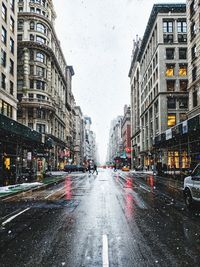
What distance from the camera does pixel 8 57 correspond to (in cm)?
3838

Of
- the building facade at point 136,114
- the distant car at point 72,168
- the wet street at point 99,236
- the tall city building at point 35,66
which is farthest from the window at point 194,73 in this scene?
the building facade at point 136,114

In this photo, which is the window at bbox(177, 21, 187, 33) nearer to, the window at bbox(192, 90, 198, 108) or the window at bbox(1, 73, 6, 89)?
the window at bbox(192, 90, 198, 108)

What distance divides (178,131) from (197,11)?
1941 cm

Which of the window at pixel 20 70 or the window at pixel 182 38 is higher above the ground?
the window at pixel 182 38

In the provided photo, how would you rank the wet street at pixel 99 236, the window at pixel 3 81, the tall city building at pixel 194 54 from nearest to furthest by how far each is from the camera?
the wet street at pixel 99 236
the window at pixel 3 81
the tall city building at pixel 194 54

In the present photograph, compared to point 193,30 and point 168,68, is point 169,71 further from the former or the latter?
point 193,30

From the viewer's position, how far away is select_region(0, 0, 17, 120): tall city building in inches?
1428

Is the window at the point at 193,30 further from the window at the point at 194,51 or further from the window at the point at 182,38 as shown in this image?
the window at the point at 182,38

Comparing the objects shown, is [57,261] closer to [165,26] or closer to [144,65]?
[165,26]

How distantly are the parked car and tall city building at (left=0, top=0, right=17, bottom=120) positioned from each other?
95.2 feet

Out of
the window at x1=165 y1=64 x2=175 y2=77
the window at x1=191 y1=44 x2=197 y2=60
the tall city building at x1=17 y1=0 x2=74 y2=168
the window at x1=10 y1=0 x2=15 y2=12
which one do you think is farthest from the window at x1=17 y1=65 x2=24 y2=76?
the window at x1=191 y1=44 x2=197 y2=60

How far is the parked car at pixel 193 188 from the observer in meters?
10.4

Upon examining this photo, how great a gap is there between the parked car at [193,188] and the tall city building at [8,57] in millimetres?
29023

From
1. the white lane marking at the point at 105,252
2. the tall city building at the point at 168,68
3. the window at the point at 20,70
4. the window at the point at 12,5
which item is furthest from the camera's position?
the window at the point at 20,70
